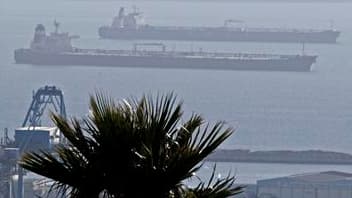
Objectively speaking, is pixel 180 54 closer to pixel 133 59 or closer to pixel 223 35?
pixel 133 59

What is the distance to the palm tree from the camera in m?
2.43

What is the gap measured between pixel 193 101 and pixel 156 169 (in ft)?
110

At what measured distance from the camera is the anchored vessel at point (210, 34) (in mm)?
59156

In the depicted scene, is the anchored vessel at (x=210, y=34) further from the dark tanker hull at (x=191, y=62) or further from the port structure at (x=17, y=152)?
the port structure at (x=17, y=152)

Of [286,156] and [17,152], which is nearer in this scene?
[17,152]

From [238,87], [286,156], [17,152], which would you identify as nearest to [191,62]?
[238,87]

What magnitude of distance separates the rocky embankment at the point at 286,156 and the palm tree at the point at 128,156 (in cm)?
2097

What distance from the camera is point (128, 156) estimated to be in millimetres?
2459

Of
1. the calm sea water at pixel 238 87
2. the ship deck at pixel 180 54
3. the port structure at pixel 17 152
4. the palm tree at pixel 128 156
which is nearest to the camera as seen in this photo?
the palm tree at pixel 128 156

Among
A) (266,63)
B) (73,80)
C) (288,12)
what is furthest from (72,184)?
(288,12)

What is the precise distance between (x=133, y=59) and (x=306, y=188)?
104 ft

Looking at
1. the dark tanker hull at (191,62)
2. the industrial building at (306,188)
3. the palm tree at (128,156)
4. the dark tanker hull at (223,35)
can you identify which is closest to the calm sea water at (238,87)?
the dark tanker hull at (223,35)

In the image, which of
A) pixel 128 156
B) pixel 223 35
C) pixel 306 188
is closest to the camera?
pixel 128 156

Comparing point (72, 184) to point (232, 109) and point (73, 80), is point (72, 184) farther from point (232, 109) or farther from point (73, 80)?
point (73, 80)
